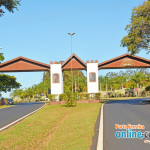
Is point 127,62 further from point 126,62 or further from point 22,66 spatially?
A: point 22,66

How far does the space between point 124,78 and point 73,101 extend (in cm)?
6875

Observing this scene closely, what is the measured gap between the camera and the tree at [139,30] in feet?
90.9

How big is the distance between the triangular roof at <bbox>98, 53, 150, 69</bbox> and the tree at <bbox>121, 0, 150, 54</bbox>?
16.2 m

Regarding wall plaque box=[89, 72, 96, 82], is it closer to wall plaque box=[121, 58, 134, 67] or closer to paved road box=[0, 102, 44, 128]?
wall plaque box=[121, 58, 134, 67]

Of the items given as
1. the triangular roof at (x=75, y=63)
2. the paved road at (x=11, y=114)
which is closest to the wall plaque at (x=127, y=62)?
the triangular roof at (x=75, y=63)

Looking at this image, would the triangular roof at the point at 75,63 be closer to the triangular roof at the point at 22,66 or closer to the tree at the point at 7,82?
the triangular roof at the point at 22,66

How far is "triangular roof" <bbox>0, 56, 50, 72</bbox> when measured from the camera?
4628cm

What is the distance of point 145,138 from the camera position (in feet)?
27.6

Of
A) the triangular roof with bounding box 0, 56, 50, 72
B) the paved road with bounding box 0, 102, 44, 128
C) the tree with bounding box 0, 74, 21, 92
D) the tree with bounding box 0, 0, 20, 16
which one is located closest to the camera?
the paved road with bounding box 0, 102, 44, 128

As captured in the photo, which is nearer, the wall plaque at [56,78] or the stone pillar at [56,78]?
the stone pillar at [56,78]

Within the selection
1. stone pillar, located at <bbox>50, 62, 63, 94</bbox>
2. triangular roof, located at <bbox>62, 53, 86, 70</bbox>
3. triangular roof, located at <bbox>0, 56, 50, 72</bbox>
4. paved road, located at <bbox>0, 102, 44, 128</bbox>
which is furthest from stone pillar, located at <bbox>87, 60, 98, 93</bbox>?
paved road, located at <bbox>0, 102, 44, 128</bbox>

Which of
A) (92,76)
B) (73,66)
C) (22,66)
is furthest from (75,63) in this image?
(22,66)

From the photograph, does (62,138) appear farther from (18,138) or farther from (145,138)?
(145,138)

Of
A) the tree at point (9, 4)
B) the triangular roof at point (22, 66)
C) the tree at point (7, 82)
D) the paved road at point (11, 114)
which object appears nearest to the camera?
the paved road at point (11, 114)
